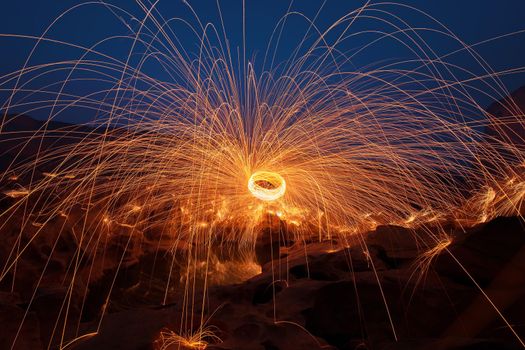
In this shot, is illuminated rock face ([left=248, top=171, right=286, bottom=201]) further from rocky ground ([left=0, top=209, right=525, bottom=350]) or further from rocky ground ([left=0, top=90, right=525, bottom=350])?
rocky ground ([left=0, top=209, right=525, bottom=350])

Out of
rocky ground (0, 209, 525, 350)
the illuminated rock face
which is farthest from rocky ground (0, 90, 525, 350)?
the illuminated rock face

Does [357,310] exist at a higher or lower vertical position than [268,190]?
lower

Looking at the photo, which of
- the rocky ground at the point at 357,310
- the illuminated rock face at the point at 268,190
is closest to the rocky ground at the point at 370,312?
the rocky ground at the point at 357,310

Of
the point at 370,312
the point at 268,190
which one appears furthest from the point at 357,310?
the point at 268,190

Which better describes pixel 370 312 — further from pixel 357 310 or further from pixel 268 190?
pixel 268 190

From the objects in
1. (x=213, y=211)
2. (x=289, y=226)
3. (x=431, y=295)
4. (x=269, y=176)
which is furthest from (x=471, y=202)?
(x=431, y=295)

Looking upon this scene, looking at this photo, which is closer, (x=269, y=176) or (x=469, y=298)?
(x=469, y=298)

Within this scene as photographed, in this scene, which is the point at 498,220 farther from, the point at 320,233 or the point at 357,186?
the point at 320,233

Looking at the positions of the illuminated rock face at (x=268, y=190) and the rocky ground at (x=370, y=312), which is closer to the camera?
the rocky ground at (x=370, y=312)

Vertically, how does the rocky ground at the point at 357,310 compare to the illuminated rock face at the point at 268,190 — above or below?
below

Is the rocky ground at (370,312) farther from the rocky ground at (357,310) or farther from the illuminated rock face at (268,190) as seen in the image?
the illuminated rock face at (268,190)

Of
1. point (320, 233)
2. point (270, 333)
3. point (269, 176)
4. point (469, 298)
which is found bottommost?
point (270, 333)
